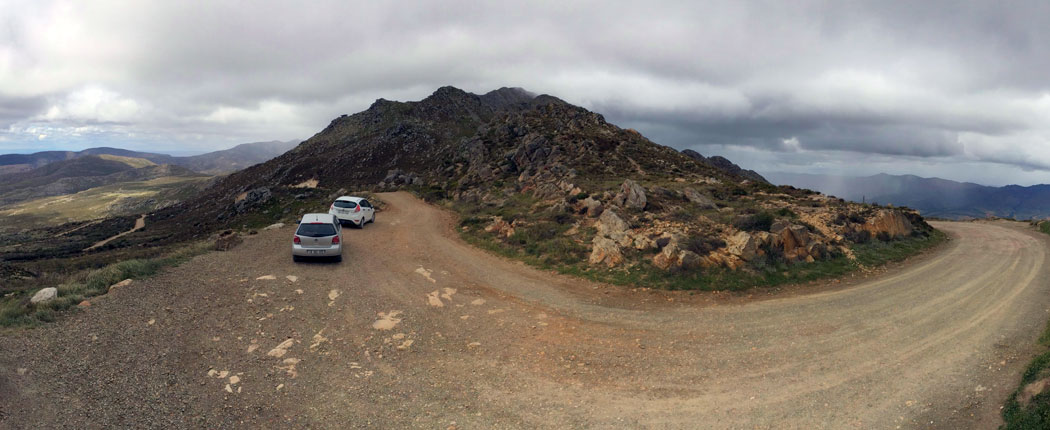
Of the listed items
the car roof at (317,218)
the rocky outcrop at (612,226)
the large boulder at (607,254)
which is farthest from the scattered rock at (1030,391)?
the car roof at (317,218)

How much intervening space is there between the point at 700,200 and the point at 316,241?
23.2 metres

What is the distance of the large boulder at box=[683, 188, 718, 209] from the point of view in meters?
27.2

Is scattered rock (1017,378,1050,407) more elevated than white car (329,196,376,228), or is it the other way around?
white car (329,196,376,228)

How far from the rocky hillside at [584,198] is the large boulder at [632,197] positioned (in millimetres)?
88

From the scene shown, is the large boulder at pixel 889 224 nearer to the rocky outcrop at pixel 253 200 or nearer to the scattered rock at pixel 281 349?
the scattered rock at pixel 281 349

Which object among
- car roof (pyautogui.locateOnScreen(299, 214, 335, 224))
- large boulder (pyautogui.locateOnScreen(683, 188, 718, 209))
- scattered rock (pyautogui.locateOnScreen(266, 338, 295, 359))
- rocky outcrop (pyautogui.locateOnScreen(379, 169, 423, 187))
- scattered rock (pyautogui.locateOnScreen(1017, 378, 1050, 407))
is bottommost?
scattered rock (pyautogui.locateOnScreen(266, 338, 295, 359))

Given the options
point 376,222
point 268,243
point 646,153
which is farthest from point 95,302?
point 646,153

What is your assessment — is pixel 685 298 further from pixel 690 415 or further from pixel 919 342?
pixel 690 415

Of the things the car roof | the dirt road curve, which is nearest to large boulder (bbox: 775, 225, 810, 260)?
the dirt road curve

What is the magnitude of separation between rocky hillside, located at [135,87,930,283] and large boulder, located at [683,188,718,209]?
0.08 m

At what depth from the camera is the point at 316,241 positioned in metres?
17.0

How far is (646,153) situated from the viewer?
53.0 meters

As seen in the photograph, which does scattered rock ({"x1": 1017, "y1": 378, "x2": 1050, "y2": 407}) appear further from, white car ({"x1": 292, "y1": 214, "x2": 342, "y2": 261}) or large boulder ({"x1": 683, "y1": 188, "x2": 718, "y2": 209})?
large boulder ({"x1": 683, "y1": 188, "x2": 718, "y2": 209})

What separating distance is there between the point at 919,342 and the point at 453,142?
77.6 m
